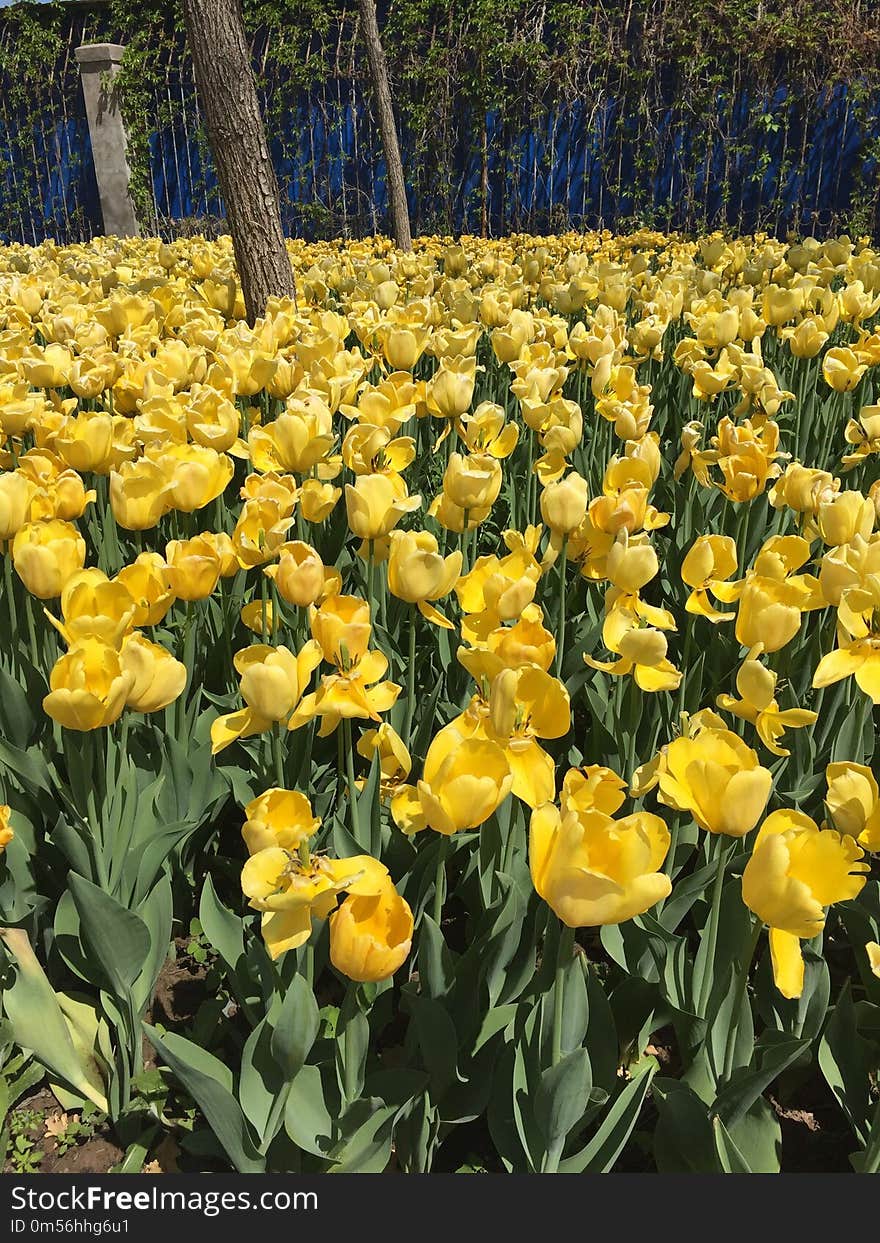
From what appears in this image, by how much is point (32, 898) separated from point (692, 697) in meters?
1.31

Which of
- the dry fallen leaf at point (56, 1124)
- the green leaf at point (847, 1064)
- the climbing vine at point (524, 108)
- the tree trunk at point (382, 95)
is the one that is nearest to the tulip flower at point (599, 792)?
the green leaf at point (847, 1064)

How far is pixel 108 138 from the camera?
14.9 m

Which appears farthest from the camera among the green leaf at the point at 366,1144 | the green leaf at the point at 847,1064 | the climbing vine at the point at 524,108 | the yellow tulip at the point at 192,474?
the climbing vine at the point at 524,108

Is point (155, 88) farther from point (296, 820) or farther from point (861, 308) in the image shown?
point (296, 820)

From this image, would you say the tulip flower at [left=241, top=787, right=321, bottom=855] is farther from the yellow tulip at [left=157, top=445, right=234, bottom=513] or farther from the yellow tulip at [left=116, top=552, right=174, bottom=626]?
the yellow tulip at [left=157, top=445, right=234, bottom=513]

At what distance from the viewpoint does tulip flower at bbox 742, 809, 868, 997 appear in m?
1.02

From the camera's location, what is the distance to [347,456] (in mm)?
Answer: 2178

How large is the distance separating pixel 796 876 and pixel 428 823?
16.1 inches

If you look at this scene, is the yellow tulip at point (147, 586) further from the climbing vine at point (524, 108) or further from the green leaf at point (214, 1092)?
the climbing vine at point (524, 108)

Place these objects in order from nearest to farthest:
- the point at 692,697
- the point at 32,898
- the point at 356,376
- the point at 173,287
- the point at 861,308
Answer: the point at 32,898 → the point at 692,697 → the point at 356,376 → the point at 861,308 → the point at 173,287

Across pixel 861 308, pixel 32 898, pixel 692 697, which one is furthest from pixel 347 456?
pixel 861 308

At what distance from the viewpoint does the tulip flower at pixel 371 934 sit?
3.47 ft

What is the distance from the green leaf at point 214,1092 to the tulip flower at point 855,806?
0.82m

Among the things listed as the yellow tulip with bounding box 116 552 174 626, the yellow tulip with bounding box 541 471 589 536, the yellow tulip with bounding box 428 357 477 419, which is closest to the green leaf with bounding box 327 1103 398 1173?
the yellow tulip with bounding box 116 552 174 626
